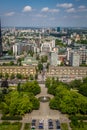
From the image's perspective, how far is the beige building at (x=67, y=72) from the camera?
124 ft

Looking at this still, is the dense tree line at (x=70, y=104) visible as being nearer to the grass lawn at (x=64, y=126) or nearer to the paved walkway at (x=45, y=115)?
the paved walkway at (x=45, y=115)

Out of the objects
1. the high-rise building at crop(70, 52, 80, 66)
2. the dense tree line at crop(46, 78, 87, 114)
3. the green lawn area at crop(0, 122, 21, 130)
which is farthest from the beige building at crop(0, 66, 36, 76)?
the green lawn area at crop(0, 122, 21, 130)

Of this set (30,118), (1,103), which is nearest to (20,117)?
(30,118)

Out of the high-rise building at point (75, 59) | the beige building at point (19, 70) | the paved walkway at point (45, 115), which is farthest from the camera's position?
the high-rise building at point (75, 59)

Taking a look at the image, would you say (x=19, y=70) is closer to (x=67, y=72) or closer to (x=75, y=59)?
(x=67, y=72)

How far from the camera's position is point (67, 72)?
38094 mm

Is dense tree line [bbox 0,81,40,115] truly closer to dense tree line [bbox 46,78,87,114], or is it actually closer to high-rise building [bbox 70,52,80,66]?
dense tree line [bbox 46,78,87,114]

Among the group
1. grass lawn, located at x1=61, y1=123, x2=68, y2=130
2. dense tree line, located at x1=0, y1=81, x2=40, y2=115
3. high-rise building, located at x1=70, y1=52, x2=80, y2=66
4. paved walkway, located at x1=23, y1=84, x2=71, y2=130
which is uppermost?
high-rise building, located at x1=70, y1=52, x2=80, y2=66

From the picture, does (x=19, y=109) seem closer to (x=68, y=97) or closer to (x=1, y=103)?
(x=1, y=103)

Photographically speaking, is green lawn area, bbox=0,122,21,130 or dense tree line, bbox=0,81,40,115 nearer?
green lawn area, bbox=0,122,21,130

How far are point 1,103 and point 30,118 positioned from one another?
4.32 meters

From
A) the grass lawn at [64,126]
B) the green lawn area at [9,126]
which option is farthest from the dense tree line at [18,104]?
the grass lawn at [64,126]

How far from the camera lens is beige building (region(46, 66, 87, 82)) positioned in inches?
1486

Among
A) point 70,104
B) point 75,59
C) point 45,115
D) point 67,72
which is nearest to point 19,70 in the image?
point 67,72
